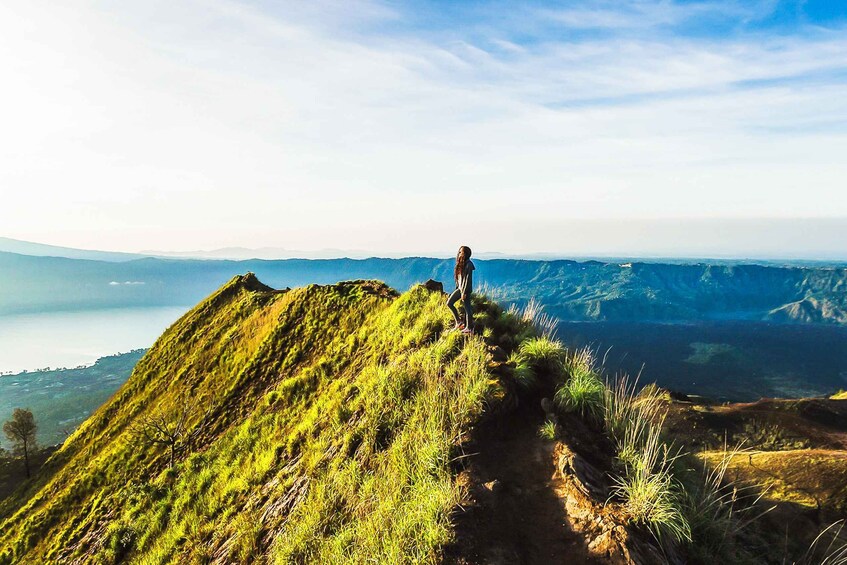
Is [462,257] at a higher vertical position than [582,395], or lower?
higher

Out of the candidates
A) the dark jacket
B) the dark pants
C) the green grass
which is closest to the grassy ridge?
the dark pants

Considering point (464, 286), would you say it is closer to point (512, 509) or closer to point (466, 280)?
point (466, 280)

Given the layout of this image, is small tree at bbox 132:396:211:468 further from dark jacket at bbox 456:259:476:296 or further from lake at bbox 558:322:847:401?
lake at bbox 558:322:847:401

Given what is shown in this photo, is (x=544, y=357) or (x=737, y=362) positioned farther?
Result: (x=737, y=362)

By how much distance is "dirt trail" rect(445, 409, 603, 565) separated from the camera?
4.93 metres

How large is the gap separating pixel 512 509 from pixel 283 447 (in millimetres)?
7704

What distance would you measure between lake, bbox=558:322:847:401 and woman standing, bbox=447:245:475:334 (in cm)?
8371

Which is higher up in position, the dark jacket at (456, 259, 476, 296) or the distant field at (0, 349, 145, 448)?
the dark jacket at (456, 259, 476, 296)

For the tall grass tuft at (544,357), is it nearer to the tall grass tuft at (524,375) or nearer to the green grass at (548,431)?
the tall grass tuft at (524,375)

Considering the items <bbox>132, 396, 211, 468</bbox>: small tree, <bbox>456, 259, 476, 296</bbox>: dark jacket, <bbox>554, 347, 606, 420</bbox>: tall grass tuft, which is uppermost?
<bbox>456, 259, 476, 296</bbox>: dark jacket

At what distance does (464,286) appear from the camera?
10.3 meters

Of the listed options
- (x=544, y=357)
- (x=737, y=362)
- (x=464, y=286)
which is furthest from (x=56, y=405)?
(x=737, y=362)

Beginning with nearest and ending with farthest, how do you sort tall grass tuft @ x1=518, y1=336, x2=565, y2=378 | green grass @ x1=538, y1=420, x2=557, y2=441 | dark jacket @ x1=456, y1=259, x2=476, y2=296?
green grass @ x1=538, y1=420, x2=557, y2=441 < tall grass tuft @ x1=518, y1=336, x2=565, y2=378 < dark jacket @ x1=456, y1=259, x2=476, y2=296

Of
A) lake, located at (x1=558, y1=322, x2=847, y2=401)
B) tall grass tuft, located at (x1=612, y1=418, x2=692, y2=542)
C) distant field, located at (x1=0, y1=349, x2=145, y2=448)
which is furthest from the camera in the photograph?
distant field, located at (x1=0, y1=349, x2=145, y2=448)
